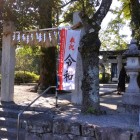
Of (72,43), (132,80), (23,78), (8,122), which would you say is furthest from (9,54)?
(23,78)

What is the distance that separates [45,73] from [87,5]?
187 inches

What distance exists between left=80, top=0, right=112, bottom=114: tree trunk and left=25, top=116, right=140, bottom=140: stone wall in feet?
3.68

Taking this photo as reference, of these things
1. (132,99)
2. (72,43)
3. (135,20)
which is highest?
(135,20)

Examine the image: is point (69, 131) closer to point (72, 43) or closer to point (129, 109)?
point (129, 109)

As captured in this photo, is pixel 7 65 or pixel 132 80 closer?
pixel 132 80

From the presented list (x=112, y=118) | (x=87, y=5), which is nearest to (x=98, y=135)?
(x=112, y=118)

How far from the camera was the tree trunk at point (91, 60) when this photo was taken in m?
7.62

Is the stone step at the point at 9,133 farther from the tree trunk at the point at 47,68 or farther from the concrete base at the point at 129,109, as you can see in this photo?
the tree trunk at the point at 47,68

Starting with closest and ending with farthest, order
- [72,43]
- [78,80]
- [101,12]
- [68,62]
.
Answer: [101,12] < [68,62] < [72,43] < [78,80]

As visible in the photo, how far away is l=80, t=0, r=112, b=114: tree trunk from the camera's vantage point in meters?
7.62

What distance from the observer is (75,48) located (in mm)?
9531

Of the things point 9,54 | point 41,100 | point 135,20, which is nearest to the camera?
point 9,54

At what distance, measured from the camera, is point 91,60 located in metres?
7.66

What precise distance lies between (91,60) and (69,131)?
1.98m
